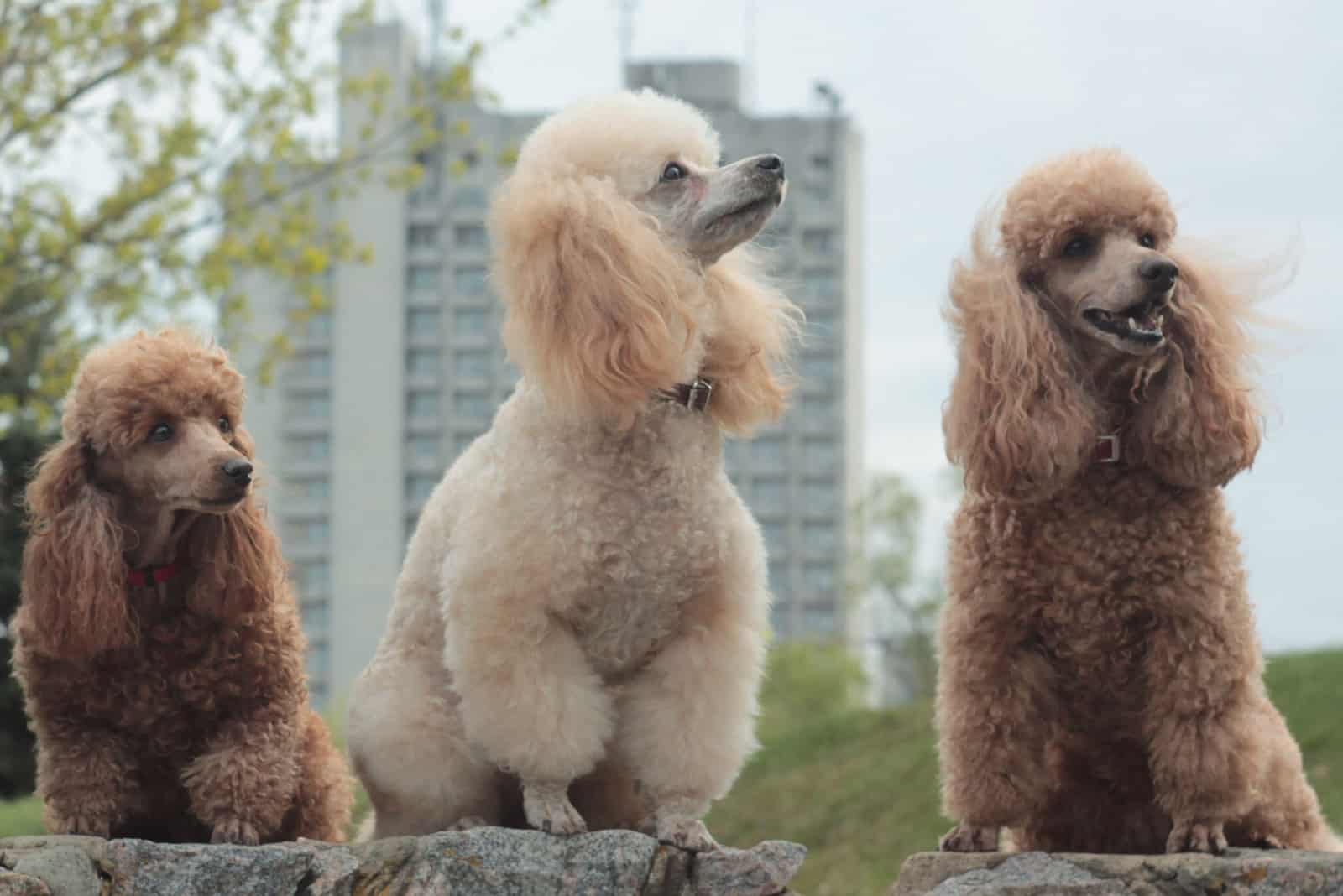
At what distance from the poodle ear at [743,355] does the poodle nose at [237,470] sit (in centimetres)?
91

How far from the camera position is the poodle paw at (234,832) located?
10.6ft

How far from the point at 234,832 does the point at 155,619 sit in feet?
1.49

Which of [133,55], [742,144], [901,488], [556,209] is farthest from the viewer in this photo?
[742,144]

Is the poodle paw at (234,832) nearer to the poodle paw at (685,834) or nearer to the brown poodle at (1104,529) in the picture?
the poodle paw at (685,834)

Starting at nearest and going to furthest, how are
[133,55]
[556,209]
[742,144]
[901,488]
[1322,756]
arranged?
1. [556,209]
2. [1322,756]
3. [133,55]
4. [901,488]
5. [742,144]

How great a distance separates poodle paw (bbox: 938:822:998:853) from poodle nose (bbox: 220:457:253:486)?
1551 mm

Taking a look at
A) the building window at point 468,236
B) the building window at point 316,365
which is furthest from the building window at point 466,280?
the building window at point 316,365

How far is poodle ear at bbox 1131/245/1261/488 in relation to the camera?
10.2ft

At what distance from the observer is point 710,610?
3271 millimetres

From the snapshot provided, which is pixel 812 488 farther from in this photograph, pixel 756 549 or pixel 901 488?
pixel 756 549

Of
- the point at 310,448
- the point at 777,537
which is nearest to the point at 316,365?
the point at 310,448

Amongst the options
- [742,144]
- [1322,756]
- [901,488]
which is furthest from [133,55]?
[742,144]

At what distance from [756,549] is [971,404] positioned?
0.51 m

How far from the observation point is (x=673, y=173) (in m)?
3.27
